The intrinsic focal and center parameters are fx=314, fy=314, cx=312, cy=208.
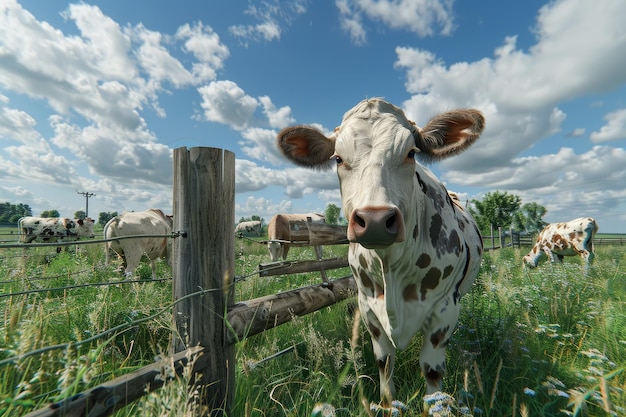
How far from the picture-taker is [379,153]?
6.59ft

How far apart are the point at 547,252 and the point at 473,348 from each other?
34.5 feet

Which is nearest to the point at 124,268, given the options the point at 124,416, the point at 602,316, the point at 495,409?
the point at 124,416

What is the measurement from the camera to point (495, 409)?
7.66 feet

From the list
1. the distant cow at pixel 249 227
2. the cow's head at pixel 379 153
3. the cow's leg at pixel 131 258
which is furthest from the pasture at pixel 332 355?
the distant cow at pixel 249 227

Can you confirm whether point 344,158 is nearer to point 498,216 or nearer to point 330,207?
point 498,216

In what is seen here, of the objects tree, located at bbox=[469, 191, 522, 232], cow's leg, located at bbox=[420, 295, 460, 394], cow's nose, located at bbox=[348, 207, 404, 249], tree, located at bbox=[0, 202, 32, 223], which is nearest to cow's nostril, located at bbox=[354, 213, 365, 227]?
cow's nose, located at bbox=[348, 207, 404, 249]

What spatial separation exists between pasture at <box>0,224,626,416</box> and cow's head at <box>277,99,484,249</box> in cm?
66

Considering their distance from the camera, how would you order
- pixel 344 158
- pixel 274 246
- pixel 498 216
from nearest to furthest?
pixel 344 158, pixel 274 246, pixel 498 216

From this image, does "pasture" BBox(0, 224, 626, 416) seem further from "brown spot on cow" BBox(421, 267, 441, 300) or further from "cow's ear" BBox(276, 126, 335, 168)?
"cow's ear" BBox(276, 126, 335, 168)

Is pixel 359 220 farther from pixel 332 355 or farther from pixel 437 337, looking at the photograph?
pixel 437 337

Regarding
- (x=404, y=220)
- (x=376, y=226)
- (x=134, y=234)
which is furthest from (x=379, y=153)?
(x=134, y=234)

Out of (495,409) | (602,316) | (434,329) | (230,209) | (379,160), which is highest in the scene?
(379,160)

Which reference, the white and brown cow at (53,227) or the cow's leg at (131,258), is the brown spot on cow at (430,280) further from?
the white and brown cow at (53,227)

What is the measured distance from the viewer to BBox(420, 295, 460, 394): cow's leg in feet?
7.79
